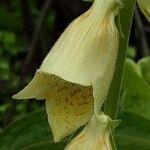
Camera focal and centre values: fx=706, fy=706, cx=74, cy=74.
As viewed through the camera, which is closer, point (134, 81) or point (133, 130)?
point (133, 130)

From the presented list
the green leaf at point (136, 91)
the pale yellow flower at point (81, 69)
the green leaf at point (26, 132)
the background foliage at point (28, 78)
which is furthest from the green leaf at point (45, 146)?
the green leaf at point (136, 91)

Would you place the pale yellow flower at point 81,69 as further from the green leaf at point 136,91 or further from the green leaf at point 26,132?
the green leaf at point 136,91

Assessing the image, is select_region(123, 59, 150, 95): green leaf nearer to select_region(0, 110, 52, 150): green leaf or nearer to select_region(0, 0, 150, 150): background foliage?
select_region(0, 0, 150, 150): background foliage

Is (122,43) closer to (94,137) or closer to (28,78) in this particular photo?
(94,137)

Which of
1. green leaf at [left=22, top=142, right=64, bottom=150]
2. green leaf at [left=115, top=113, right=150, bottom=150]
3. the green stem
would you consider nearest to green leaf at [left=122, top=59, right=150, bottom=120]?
green leaf at [left=115, top=113, right=150, bottom=150]

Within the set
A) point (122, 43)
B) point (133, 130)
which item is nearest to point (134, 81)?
point (133, 130)
